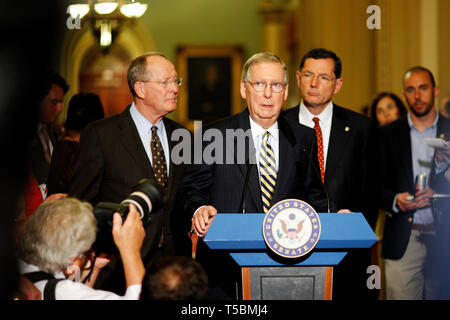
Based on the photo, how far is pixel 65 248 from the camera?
226 cm

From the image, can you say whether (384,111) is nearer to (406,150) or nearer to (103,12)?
(406,150)

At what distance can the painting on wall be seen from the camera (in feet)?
44.6

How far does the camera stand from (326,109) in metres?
3.84

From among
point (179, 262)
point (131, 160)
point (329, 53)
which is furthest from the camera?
point (329, 53)

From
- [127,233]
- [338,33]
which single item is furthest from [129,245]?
[338,33]

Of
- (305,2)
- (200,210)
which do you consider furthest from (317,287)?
(305,2)

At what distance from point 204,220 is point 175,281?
0.52 meters

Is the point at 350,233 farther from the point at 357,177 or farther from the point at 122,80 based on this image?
the point at 122,80

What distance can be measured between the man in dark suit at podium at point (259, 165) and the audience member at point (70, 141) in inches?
38.7

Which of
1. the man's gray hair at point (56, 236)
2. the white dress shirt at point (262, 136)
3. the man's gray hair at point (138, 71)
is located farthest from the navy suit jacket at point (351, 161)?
the man's gray hair at point (56, 236)

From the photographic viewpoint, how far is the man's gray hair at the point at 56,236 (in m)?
2.27

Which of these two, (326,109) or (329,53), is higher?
Result: (329,53)
